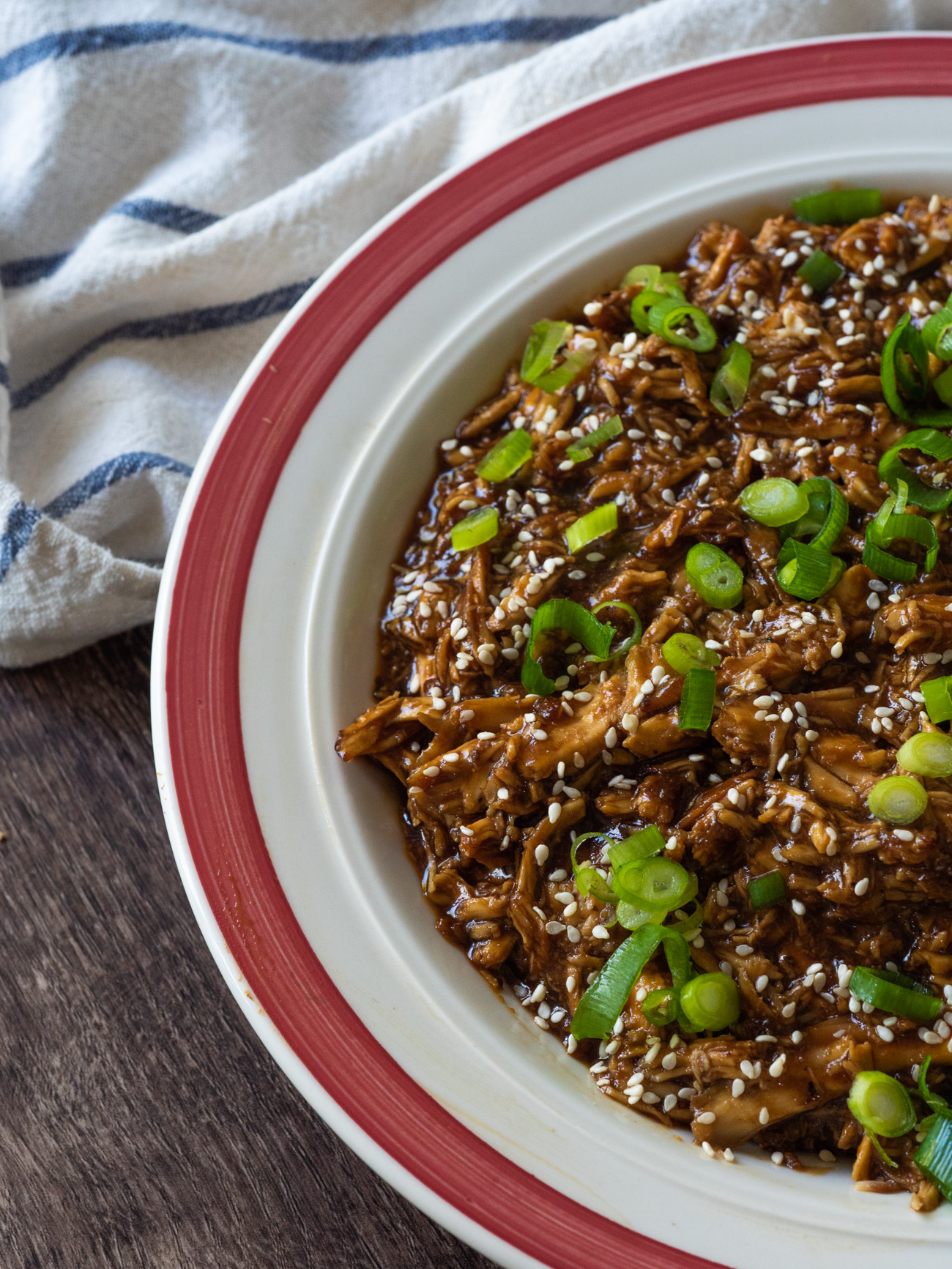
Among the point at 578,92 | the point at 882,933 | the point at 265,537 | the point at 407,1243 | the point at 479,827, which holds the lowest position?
the point at 407,1243

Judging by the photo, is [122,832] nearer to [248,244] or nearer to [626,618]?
[626,618]

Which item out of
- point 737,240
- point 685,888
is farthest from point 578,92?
point 685,888

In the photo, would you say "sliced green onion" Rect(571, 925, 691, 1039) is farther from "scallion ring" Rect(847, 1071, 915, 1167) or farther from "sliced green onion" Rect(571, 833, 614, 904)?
"scallion ring" Rect(847, 1071, 915, 1167)

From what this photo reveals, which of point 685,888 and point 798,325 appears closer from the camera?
point 685,888

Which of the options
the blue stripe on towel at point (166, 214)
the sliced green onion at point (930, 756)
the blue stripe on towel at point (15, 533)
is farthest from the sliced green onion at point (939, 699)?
the blue stripe on towel at point (166, 214)

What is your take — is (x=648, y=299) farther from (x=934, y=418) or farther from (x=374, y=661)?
(x=374, y=661)

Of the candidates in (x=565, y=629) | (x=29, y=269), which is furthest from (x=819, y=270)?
(x=29, y=269)
